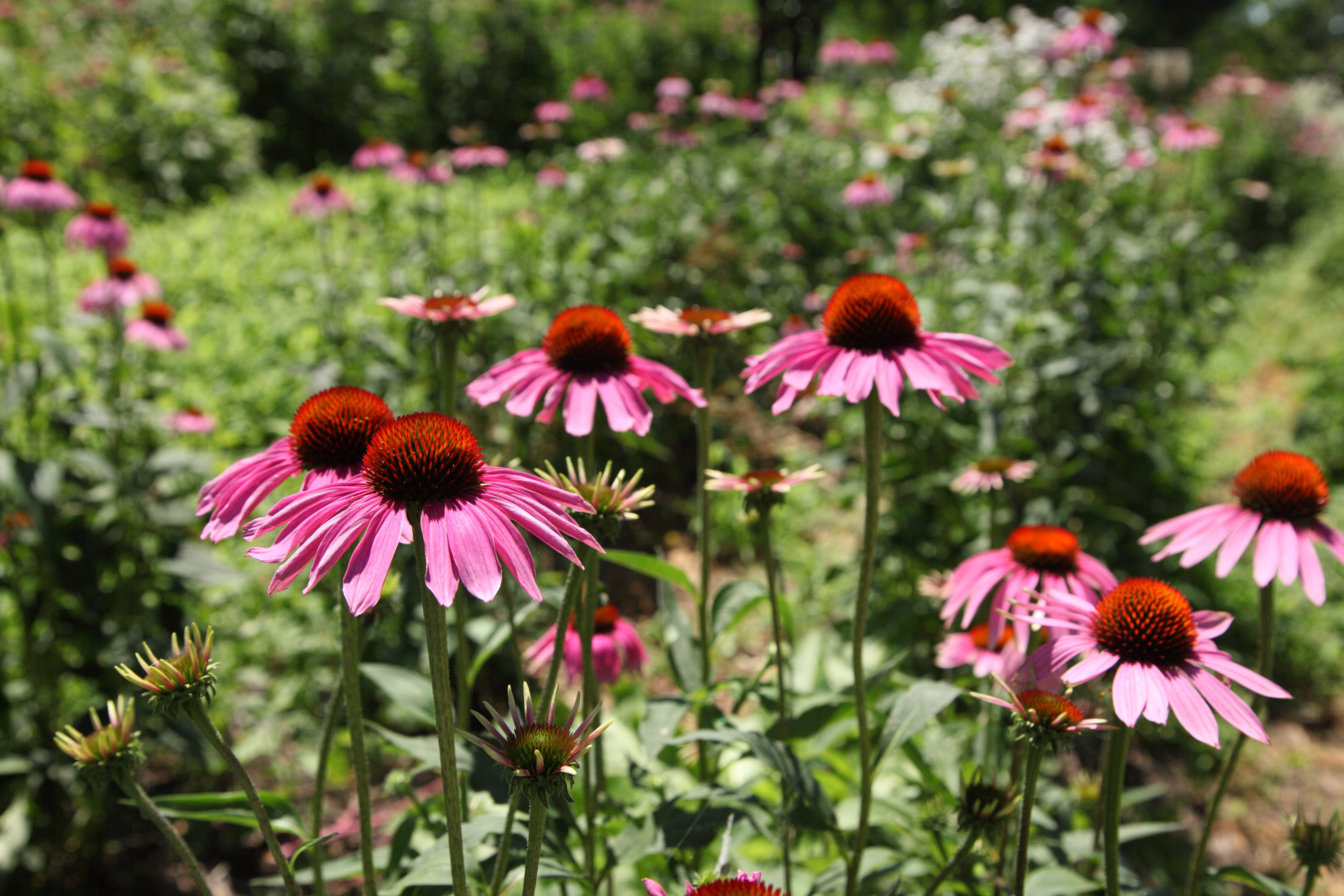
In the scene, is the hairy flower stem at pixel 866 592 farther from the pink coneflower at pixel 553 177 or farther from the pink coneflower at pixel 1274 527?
the pink coneflower at pixel 553 177

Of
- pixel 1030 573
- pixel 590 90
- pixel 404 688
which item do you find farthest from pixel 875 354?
pixel 590 90

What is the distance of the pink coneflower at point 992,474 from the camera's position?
175 centimetres

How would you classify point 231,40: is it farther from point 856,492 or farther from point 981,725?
point 981,725

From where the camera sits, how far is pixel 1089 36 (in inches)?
147

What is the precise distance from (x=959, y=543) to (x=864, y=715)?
1.63m

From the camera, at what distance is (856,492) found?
8.71 feet

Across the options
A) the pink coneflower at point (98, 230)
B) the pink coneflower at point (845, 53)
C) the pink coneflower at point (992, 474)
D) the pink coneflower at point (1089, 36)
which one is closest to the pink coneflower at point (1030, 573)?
the pink coneflower at point (992, 474)

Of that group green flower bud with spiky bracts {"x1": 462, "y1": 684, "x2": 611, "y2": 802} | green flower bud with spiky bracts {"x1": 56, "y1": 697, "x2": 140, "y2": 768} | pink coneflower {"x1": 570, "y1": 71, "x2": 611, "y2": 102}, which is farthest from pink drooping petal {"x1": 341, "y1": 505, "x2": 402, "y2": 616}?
pink coneflower {"x1": 570, "y1": 71, "x2": 611, "y2": 102}

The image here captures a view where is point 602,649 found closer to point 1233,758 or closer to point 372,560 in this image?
point 372,560

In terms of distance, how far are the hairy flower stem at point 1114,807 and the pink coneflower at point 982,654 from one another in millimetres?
230

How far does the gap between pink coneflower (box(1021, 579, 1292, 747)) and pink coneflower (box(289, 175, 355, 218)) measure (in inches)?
140

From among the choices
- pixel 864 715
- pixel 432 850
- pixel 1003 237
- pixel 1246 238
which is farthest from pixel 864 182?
pixel 1246 238

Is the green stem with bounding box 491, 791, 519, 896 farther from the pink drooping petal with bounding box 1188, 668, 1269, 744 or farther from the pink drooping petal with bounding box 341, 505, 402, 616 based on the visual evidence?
the pink drooping petal with bounding box 1188, 668, 1269, 744

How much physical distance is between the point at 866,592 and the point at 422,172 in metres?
3.32
